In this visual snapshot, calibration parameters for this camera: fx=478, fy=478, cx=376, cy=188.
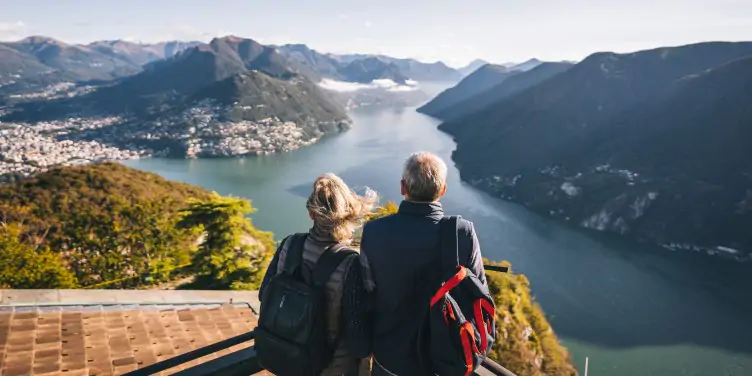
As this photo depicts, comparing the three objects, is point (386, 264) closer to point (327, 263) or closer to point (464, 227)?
point (327, 263)

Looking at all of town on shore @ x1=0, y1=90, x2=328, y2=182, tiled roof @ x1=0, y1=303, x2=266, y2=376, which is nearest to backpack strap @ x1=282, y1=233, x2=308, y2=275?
tiled roof @ x1=0, y1=303, x2=266, y2=376

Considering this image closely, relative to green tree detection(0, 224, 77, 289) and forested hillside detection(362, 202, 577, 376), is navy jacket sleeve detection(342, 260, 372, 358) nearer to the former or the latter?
green tree detection(0, 224, 77, 289)

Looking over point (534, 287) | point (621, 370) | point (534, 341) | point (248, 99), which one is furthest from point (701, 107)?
point (248, 99)

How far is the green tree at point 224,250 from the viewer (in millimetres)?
11328

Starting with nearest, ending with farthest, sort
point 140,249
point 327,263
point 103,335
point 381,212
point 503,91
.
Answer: point 327,263
point 103,335
point 381,212
point 140,249
point 503,91

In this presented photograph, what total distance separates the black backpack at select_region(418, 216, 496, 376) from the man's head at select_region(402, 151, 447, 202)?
0.17 meters

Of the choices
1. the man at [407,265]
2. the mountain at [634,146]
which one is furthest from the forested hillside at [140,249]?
the mountain at [634,146]

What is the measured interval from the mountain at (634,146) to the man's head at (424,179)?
68141 mm

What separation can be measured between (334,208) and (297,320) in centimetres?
54

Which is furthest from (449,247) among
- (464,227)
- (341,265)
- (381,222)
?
(341,265)

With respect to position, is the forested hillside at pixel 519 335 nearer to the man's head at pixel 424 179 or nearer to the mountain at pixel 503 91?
the man's head at pixel 424 179

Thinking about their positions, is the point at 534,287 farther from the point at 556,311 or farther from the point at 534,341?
the point at 534,341

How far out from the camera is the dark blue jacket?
2193 mm

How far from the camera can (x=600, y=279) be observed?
4506cm
